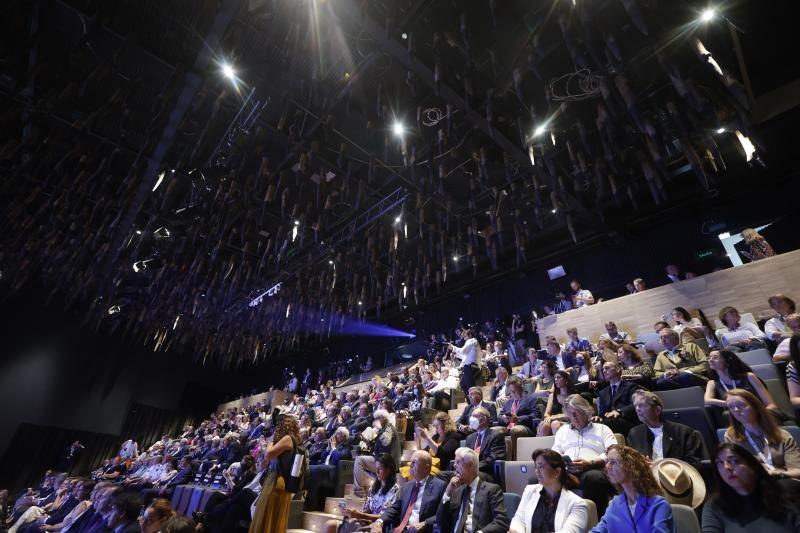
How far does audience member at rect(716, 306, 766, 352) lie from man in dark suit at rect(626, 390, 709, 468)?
7.01 feet

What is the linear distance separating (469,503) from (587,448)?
108 centimetres

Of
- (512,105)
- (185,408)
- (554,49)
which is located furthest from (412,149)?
(185,408)

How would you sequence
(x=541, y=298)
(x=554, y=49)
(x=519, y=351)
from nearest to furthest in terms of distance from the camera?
(x=554, y=49), (x=519, y=351), (x=541, y=298)

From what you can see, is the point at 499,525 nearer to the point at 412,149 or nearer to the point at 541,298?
the point at 412,149

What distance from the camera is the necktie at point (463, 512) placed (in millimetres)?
2725

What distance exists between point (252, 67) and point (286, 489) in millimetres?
5916

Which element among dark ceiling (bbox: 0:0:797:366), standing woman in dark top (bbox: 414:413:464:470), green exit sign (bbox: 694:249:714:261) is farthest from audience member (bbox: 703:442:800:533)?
green exit sign (bbox: 694:249:714:261)

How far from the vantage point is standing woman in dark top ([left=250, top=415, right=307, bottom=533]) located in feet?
10.3

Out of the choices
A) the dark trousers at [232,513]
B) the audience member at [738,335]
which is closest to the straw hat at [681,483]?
the audience member at [738,335]

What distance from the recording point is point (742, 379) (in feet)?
9.83

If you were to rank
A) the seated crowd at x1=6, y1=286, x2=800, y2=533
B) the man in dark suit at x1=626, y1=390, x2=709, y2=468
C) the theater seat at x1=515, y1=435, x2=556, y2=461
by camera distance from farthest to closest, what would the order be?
the theater seat at x1=515, y1=435, x2=556, y2=461 < the man in dark suit at x1=626, y1=390, x2=709, y2=468 < the seated crowd at x1=6, y1=286, x2=800, y2=533

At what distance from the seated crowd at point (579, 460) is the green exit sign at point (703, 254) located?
287 cm

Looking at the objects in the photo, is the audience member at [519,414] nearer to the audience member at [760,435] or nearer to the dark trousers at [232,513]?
the audience member at [760,435]

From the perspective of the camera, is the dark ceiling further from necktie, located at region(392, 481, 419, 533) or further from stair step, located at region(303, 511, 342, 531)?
stair step, located at region(303, 511, 342, 531)
